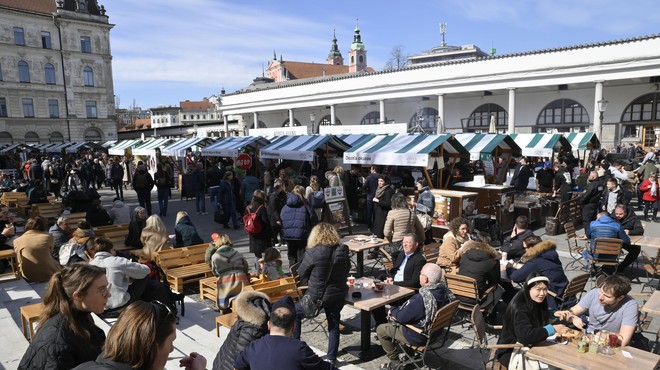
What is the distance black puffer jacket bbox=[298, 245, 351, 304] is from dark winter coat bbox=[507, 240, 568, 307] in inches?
95.2

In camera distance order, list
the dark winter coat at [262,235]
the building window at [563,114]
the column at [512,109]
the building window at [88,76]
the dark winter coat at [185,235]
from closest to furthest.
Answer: the dark winter coat at [185,235] < the dark winter coat at [262,235] < the column at [512,109] < the building window at [563,114] < the building window at [88,76]

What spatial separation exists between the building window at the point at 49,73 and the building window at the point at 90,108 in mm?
4099

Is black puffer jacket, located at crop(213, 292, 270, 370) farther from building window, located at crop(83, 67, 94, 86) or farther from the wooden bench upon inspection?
building window, located at crop(83, 67, 94, 86)

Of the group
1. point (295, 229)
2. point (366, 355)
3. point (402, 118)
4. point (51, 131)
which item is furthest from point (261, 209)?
point (51, 131)

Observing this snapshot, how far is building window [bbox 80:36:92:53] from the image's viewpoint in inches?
2052

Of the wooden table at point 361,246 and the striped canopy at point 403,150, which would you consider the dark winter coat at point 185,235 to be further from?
the striped canopy at point 403,150

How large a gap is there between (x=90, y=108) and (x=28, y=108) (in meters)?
6.25

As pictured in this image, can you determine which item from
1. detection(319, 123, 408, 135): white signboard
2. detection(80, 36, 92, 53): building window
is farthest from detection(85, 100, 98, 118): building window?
detection(319, 123, 408, 135): white signboard

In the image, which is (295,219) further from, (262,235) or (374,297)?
(374,297)

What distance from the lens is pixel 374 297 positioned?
4.96 metres

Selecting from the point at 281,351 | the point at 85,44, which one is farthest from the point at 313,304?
the point at 85,44

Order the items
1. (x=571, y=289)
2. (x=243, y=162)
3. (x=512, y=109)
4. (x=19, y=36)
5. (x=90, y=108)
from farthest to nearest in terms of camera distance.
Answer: (x=90, y=108), (x=19, y=36), (x=512, y=109), (x=243, y=162), (x=571, y=289)

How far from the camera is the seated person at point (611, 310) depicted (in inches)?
163

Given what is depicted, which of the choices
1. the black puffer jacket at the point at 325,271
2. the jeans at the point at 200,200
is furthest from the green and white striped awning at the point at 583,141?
the black puffer jacket at the point at 325,271
